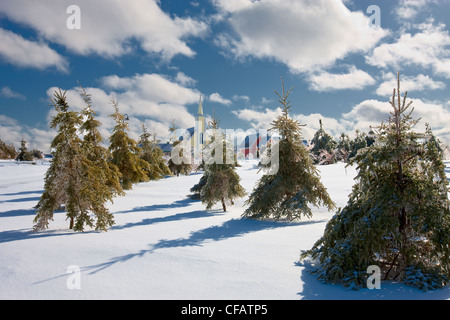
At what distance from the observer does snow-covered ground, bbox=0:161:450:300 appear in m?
4.87

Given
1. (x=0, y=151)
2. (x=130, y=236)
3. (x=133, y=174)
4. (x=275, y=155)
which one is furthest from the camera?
(x=0, y=151)

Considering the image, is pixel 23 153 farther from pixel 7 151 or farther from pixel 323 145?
pixel 323 145

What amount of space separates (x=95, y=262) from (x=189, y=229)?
4536 millimetres

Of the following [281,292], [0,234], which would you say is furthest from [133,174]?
[281,292]

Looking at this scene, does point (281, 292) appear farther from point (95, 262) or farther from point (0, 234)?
point (0, 234)

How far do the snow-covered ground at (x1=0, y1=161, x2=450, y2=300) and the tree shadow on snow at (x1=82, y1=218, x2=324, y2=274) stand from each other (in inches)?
1.0

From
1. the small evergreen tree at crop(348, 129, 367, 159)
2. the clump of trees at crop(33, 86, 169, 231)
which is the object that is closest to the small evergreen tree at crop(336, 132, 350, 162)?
the small evergreen tree at crop(348, 129, 367, 159)

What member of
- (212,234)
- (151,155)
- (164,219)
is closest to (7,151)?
(151,155)

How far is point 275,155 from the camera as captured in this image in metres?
12.7

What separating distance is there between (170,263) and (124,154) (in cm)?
2174

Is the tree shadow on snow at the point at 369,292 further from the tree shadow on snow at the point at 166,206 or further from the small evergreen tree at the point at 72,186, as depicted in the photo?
the tree shadow on snow at the point at 166,206

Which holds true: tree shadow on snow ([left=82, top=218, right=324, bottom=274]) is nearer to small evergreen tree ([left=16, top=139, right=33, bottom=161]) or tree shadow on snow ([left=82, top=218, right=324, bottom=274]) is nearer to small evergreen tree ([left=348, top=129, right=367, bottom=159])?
small evergreen tree ([left=348, top=129, right=367, bottom=159])

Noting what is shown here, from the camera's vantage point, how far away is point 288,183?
12.4 metres

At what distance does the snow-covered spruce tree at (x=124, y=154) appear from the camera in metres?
25.9
